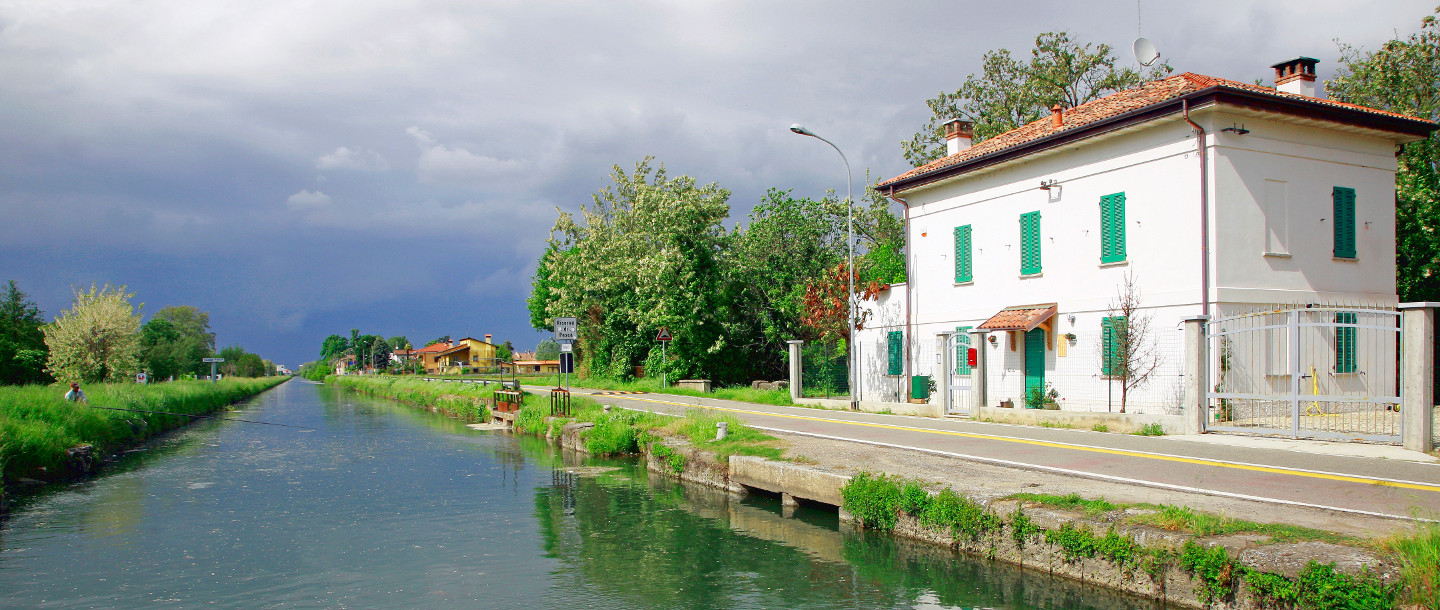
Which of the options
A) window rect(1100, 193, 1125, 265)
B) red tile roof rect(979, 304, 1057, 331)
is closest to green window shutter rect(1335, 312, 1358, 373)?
window rect(1100, 193, 1125, 265)

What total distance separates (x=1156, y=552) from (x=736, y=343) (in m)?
28.6

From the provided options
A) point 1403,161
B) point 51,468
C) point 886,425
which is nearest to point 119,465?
point 51,468

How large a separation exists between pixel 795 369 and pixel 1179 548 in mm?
19354

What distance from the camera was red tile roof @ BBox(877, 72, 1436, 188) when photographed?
17422 mm

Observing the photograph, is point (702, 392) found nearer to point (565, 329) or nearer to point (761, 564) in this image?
point (565, 329)

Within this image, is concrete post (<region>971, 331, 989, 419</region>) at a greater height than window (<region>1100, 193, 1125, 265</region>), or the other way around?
window (<region>1100, 193, 1125, 265</region>)

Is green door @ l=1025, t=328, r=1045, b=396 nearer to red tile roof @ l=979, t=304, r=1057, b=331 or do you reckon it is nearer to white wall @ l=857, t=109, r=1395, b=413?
white wall @ l=857, t=109, r=1395, b=413

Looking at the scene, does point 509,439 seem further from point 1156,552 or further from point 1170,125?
point 1156,552

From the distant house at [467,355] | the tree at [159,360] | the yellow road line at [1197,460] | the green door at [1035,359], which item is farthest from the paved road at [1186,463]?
the distant house at [467,355]

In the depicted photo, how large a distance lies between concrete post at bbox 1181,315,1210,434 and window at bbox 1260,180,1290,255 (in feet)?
15.2

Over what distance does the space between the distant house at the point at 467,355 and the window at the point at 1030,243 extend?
320ft

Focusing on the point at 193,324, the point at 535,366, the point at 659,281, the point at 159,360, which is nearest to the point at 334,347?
the point at 193,324

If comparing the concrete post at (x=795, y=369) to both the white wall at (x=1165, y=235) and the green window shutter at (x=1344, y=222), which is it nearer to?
the white wall at (x=1165, y=235)

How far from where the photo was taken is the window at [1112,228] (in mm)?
18406
